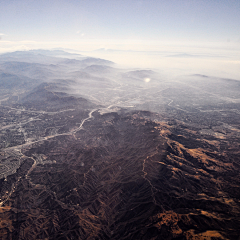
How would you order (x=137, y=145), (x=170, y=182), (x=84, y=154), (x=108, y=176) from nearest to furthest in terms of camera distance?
(x=170, y=182)
(x=108, y=176)
(x=84, y=154)
(x=137, y=145)

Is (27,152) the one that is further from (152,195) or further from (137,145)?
(152,195)

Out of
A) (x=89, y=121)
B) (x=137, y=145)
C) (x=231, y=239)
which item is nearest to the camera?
(x=231, y=239)

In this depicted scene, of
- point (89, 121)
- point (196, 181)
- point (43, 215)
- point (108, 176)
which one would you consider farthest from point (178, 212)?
point (89, 121)

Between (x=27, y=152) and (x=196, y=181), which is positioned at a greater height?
(x=196, y=181)

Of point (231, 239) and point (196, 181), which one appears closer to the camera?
point (231, 239)

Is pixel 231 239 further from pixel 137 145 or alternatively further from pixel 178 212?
pixel 137 145

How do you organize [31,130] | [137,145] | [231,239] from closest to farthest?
[231,239] → [137,145] → [31,130]

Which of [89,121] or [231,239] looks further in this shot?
[89,121]

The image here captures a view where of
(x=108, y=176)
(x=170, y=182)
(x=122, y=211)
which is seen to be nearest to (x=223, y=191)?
(x=170, y=182)

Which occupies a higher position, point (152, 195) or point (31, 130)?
point (152, 195)
